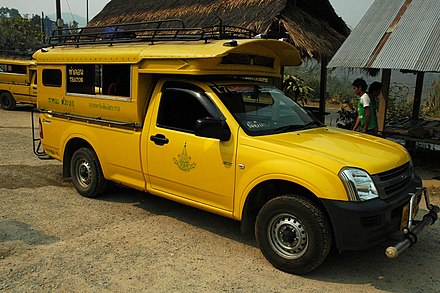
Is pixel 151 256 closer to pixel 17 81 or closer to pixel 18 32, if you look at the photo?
pixel 17 81

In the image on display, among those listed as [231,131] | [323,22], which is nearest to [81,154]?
[231,131]

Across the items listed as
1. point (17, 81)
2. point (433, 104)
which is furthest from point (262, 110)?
point (433, 104)

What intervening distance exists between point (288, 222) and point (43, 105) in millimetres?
4697

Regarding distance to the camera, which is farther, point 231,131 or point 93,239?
point 93,239

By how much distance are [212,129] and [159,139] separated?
0.96 m

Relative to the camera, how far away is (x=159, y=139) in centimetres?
503

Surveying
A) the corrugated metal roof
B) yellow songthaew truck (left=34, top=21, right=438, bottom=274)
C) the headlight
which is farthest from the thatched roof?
the headlight

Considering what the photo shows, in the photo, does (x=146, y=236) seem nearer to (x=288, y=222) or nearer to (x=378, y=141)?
(x=288, y=222)

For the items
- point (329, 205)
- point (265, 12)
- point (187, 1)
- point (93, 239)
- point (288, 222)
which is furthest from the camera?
point (187, 1)

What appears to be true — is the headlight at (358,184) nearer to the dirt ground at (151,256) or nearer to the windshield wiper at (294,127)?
the dirt ground at (151,256)

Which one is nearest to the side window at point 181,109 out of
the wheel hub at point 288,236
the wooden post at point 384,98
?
the wheel hub at point 288,236

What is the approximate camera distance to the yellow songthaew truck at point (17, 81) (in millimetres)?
16453

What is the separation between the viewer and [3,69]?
56.6ft

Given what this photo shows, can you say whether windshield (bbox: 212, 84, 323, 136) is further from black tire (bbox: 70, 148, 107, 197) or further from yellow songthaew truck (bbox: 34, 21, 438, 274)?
black tire (bbox: 70, 148, 107, 197)
